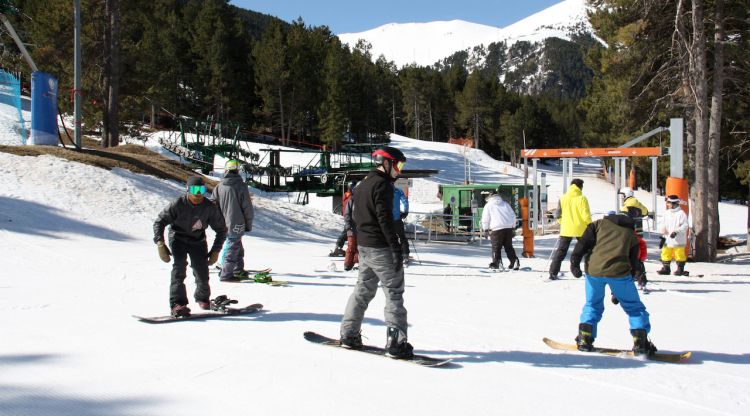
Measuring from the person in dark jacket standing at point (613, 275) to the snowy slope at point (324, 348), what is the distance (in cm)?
26

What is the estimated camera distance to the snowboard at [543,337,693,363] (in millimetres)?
5500

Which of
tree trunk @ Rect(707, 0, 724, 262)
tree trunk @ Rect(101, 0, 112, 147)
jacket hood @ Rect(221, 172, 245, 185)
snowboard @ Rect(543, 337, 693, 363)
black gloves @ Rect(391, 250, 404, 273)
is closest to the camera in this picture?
black gloves @ Rect(391, 250, 404, 273)

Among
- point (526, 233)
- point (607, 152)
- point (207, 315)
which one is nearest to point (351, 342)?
point (207, 315)

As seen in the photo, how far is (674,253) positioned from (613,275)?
694 centimetres

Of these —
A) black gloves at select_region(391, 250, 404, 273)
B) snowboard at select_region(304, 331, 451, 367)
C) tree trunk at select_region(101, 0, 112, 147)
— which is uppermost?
tree trunk at select_region(101, 0, 112, 147)

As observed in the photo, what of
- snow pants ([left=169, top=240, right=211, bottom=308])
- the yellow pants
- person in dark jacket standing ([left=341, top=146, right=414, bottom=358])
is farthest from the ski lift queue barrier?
person in dark jacket standing ([left=341, top=146, right=414, bottom=358])

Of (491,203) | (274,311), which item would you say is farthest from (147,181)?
(274,311)

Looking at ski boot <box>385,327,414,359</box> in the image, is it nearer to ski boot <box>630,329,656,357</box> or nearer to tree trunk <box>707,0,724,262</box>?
ski boot <box>630,329,656,357</box>

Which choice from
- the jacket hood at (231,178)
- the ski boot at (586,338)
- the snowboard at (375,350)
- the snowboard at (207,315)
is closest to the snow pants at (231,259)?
the jacket hood at (231,178)

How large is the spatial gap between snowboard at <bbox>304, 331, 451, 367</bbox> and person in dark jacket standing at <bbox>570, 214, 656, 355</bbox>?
5.10 feet

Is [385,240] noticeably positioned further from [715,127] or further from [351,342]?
[715,127]

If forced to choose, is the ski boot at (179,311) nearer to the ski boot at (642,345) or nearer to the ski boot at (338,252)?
the ski boot at (642,345)

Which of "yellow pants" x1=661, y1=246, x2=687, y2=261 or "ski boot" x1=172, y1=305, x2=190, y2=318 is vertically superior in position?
"yellow pants" x1=661, y1=246, x2=687, y2=261

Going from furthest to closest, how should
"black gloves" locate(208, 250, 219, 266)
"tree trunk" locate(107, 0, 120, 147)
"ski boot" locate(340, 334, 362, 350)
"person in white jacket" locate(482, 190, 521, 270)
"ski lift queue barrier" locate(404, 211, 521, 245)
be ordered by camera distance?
"tree trunk" locate(107, 0, 120, 147) < "ski lift queue barrier" locate(404, 211, 521, 245) < "person in white jacket" locate(482, 190, 521, 270) < "black gloves" locate(208, 250, 219, 266) < "ski boot" locate(340, 334, 362, 350)
